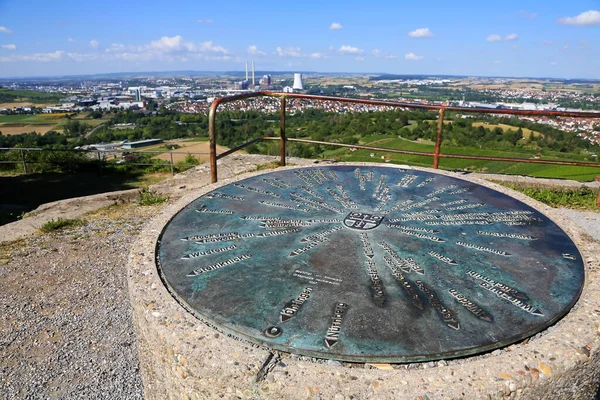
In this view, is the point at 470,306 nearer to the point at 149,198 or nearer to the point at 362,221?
the point at 362,221

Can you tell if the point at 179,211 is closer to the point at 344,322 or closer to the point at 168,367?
the point at 168,367

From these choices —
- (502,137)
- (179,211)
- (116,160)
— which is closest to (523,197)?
(179,211)

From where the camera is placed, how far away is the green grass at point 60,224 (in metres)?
5.79

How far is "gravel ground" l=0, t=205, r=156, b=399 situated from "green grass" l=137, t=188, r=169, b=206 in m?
1.49

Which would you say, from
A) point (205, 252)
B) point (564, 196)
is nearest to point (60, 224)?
point (205, 252)

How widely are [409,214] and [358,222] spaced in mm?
474

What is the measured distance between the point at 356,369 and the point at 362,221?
1.42 metres

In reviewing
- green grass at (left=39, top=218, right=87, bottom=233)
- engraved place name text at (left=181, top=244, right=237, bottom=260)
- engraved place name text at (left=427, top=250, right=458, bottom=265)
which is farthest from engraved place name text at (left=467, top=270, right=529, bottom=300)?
green grass at (left=39, top=218, right=87, bottom=233)

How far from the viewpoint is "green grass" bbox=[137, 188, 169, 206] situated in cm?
703

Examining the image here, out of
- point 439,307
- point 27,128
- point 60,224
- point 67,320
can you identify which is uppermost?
point 439,307

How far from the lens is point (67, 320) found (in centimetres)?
369

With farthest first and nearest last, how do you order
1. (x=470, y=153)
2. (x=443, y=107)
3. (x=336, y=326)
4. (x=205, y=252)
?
(x=470, y=153), (x=443, y=107), (x=205, y=252), (x=336, y=326)

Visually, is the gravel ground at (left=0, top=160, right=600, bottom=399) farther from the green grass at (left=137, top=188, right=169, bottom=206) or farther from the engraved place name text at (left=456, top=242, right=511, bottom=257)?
the engraved place name text at (left=456, top=242, right=511, bottom=257)

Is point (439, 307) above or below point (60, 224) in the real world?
above
